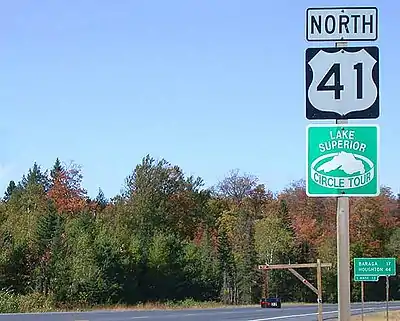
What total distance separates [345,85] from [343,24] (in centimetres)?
39

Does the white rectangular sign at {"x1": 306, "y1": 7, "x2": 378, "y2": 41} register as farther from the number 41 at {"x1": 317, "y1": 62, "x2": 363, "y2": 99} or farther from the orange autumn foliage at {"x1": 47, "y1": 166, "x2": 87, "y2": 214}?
the orange autumn foliage at {"x1": 47, "y1": 166, "x2": 87, "y2": 214}

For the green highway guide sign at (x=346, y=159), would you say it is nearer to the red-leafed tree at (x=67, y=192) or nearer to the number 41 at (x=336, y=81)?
the number 41 at (x=336, y=81)

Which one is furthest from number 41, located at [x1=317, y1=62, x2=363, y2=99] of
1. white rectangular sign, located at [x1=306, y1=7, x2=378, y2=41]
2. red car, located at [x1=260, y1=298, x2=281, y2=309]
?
red car, located at [x1=260, y1=298, x2=281, y2=309]

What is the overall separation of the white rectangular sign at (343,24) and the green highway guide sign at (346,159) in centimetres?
57

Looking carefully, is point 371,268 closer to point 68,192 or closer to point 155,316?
point 155,316

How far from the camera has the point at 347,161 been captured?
208 inches

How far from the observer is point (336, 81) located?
5.31m

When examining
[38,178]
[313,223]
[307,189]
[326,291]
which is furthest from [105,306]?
[38,178]

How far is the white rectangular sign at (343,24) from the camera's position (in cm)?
535

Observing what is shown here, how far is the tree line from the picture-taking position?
61844mm

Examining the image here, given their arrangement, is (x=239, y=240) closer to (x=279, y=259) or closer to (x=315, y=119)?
(x=279, y=259)

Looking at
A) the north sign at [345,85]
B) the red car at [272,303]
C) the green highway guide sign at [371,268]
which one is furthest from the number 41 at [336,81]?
the red car at [272,303]

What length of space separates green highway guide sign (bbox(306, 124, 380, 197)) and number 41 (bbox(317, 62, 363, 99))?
216 millimetres

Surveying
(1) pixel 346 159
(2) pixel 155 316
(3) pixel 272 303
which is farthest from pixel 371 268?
(3) pixel 272 303
